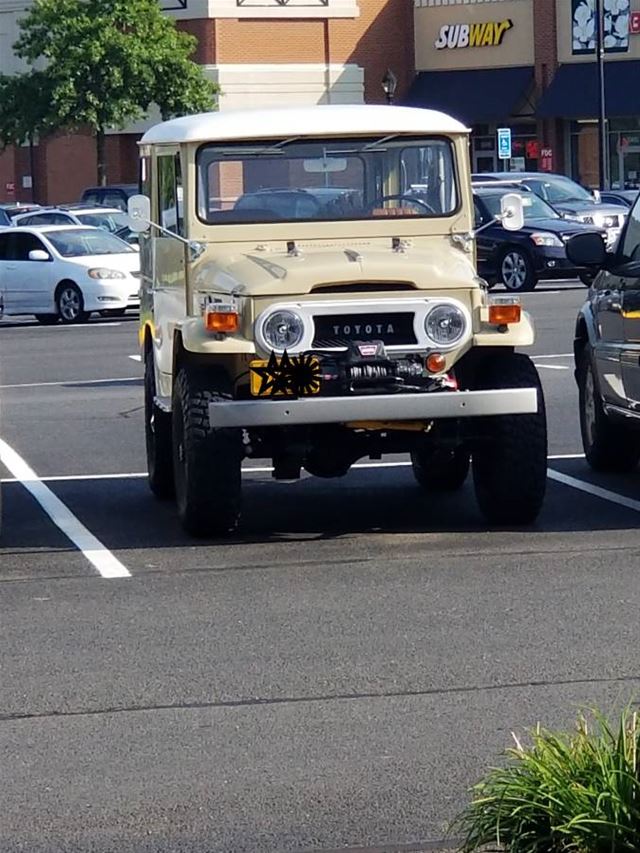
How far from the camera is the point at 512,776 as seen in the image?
4.55 metres

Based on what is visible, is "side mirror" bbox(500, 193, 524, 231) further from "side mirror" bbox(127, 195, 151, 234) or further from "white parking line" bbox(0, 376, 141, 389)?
"white parking line" bbox(0, 376, 141, 389)

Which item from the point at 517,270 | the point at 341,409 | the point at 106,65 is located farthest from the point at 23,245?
the point at 106,65

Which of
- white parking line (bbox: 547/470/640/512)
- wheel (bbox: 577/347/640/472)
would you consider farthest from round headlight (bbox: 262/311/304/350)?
wheel (bbox: 577/347/640/472)

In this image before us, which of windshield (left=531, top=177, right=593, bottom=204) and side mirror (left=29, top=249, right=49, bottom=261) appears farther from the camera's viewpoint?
windshield (left=531, top=177, right=593, bottom=204)

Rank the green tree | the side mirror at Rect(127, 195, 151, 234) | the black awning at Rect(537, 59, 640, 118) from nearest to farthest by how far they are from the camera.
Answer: the side mirror at Rect(127, 195, 151, 234) < the green tree < the black awning at Rect(537, 59, 640, 118)

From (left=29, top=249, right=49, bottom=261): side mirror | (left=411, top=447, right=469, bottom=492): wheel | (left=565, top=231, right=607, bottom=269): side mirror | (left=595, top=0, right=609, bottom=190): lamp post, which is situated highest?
(left=595, top=0, right=609, bottom=190): lamp post

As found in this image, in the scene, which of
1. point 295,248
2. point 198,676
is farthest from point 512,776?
point 295,248

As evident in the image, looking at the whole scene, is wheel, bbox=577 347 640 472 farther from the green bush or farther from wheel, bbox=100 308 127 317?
wheel, bbox=100 308 127 317

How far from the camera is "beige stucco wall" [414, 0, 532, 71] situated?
5453cm

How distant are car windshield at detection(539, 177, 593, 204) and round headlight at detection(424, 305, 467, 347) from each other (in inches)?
945

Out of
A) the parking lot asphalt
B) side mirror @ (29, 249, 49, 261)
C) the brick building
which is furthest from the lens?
the brick building

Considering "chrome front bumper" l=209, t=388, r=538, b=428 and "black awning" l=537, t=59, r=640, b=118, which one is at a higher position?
"black awning" l=537, t=59, r=640, b=118

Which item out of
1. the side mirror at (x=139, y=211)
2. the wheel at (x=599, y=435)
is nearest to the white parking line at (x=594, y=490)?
the wheel at (x=599, y=435)

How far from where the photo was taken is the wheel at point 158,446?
1120cm
